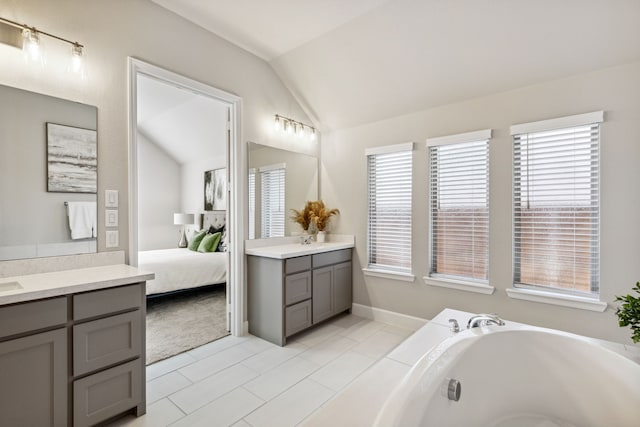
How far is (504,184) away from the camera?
8.66ft

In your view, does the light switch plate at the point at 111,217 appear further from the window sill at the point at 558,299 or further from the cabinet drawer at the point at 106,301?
the window sill at the point at 558,299

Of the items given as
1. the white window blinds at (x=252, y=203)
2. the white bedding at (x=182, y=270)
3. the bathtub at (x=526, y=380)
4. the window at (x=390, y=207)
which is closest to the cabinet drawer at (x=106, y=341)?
the white window blinds at (x=252, y=203)

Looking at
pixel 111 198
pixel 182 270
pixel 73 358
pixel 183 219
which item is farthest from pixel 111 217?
pixel 183 219

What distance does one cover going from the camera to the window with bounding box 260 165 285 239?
324 cm

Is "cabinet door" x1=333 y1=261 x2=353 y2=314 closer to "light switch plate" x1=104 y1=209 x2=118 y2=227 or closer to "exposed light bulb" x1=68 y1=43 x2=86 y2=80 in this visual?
"light switch plate" x1=104 y1=209 x2=118 y2=227

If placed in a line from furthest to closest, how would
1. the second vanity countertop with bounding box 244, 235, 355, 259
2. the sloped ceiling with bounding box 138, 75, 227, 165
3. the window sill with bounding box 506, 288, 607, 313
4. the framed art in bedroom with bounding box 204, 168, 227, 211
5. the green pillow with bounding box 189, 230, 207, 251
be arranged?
1. the framed art in bedroom with bounding box 204, 168, 227, 211
2. the green pillow with bounding box 189, 230, 207, 251
3. the sloped ceiling with bounding box 138, 75, 227, 165
4. the second vanity countertop with bounding box 244, 235, 355, 259
5. the window sill with bounding box 506, 288, 607, 313

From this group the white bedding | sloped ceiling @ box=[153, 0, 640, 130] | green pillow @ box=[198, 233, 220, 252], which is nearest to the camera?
sloped ceiling @ box=[153, 0, 640, 130]

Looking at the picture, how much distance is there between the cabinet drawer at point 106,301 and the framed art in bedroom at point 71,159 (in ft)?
2.59

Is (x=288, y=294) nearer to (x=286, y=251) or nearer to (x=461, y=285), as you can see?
(x=286, y=251)

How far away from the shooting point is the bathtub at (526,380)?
131 centimetres

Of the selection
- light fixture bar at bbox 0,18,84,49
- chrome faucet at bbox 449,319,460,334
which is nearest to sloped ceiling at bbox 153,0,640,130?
light fixture bar at bbox 0,18,84,49

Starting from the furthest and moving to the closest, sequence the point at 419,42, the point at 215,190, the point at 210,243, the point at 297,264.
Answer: the point at 215,190
the point at 210,243
the point at 297,264
the point at 419,42

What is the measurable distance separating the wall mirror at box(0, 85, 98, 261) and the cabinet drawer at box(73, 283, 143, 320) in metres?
0.55

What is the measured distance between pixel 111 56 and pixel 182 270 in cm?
266
